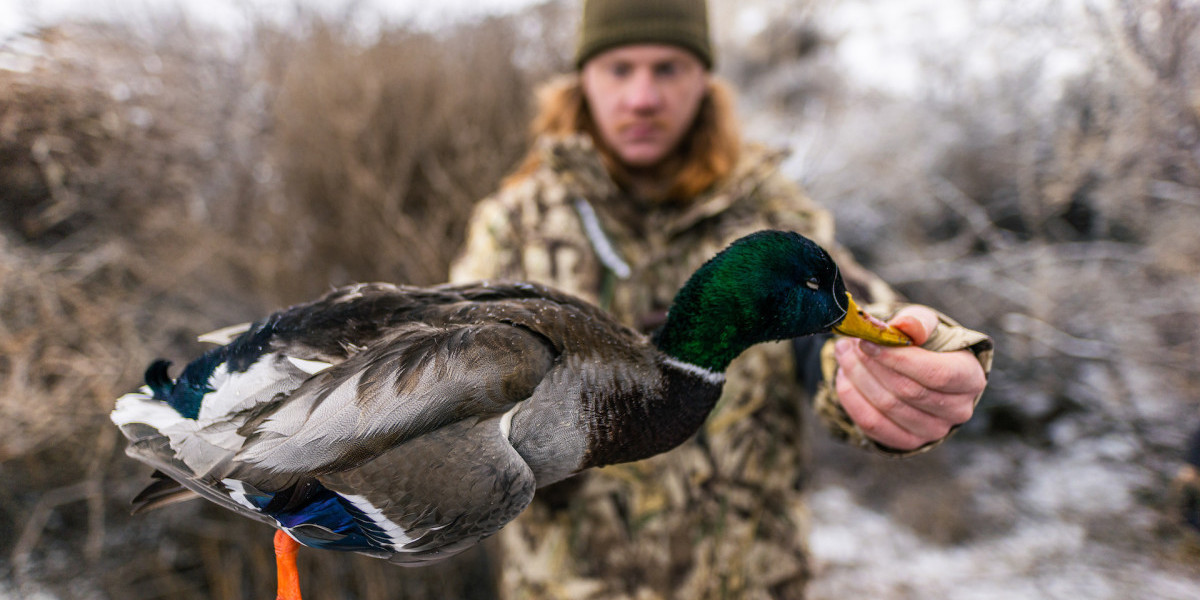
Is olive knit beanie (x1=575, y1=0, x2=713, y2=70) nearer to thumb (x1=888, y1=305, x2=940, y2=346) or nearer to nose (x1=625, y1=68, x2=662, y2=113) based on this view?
nose (x1=625, y1=68, x2=662, y2=113)

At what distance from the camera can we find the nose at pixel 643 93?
2.09 meters

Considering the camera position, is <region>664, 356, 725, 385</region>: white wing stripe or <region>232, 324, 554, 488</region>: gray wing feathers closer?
<region>232, 324, 554, 488</region>: gray wing feathers

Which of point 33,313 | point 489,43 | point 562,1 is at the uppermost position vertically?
point 562,1

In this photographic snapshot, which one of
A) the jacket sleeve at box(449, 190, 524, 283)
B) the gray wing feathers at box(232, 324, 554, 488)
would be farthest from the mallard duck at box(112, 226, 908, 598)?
the jacket sleeve at box(449, 190, 524, 283)

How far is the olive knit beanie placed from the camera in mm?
2064

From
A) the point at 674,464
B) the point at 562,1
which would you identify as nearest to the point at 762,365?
the point at 674,464

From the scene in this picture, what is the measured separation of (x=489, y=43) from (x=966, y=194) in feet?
10.7

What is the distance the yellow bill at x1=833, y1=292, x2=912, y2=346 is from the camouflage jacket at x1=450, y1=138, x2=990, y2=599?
2.61 feet

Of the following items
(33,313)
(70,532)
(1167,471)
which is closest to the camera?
(1167,471)

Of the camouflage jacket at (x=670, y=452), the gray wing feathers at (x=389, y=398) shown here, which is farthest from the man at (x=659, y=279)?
the gray wing feathers at (x=389, y=398)

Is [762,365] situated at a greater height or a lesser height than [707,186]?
lesser

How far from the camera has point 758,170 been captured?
2029 mm

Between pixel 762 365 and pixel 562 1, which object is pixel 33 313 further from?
pixel 562 1

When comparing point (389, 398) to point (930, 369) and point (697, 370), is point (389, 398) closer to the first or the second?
point (697, 370)
